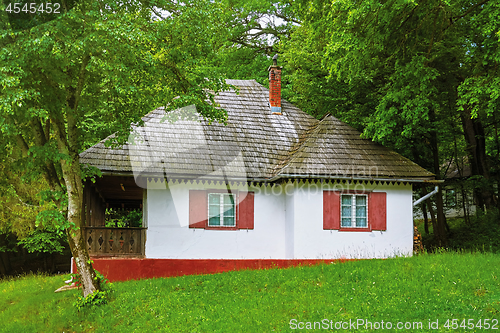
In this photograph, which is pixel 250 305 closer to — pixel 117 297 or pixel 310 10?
pixel 117 297

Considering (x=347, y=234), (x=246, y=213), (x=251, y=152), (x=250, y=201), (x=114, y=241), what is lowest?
(x=114, y=241)

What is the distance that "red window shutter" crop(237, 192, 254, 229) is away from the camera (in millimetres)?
14578

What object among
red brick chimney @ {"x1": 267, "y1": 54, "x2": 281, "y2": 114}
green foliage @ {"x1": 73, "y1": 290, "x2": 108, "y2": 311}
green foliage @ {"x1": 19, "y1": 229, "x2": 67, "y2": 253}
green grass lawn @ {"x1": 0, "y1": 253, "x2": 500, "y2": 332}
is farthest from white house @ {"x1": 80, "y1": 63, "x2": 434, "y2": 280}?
green foliage @ {"x1": 19, "y1": 229, "x2": 67, "y2": 253}

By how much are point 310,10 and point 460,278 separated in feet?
33.7

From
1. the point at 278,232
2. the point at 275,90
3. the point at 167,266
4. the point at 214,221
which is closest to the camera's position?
the point at 167,266

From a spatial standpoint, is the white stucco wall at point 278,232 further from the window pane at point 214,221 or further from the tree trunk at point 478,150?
the tree trunk at point 478,150

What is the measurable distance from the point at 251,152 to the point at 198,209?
9.53 ft

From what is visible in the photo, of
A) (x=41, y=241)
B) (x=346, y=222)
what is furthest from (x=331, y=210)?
(x=41, y=241)

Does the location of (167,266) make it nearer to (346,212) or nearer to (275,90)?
(346,212)

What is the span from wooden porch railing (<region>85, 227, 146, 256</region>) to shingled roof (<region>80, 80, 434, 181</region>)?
178 centimetres

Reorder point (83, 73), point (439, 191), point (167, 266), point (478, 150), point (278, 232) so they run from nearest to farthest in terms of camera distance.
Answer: point (83, 73) → point (167, 266) → point (278, 232) → point (439, 191) → point (478, 150)

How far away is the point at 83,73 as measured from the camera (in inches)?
395

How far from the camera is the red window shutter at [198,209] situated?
46.6 ft

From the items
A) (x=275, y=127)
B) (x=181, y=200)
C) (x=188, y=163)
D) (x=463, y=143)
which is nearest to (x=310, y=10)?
(x=275, y=127)
